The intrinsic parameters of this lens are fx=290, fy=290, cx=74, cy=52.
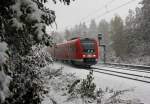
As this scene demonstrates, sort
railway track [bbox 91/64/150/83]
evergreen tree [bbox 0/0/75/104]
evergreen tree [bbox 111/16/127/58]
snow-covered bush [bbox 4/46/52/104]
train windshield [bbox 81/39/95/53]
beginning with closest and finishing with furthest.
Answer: evergreen tree [bbox 0/0/75/104]
snow-covered bush [bbox 4/46/52/104]
railway track [bbox 91/64/150/83]
train windshield [bbox 81/39/95/53]
evergreen tree [bbox 111/16/127/58]

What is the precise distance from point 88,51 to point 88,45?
61 cm

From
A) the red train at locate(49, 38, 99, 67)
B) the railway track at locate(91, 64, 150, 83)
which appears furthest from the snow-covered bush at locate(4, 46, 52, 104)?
the red train at locate(49, 38, 99, 67)

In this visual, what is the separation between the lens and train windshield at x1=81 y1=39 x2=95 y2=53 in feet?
89.3

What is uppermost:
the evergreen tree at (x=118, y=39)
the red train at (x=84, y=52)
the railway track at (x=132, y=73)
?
the evergreen tree at (x=118, y=39)

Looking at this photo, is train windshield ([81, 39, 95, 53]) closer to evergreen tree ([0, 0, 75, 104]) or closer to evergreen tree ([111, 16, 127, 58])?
evergreen tree ([0, 0, 75, 104])

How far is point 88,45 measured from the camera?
27516mm

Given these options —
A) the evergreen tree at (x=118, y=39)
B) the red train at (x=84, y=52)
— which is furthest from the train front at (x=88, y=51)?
the evergreen tree at (x=118, y=39)

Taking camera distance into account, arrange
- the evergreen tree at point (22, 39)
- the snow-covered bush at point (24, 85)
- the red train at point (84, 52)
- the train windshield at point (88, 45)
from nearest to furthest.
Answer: the evergreen tree at point (22, 39) < the snow-covered bush at point (24, 85) < the red train at point (84, 52) < the train windshield at point (88, 45)

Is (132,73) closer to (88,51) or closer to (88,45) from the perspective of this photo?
(88,51)

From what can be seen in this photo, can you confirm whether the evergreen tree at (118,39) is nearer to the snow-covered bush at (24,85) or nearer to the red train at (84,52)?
the red train at (84,52)

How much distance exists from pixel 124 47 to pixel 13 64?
55.8 meters

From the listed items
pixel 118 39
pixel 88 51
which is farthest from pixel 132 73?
pixel 118 39

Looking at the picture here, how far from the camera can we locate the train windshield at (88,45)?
89.3ft

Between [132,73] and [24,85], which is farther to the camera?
[132,73]
